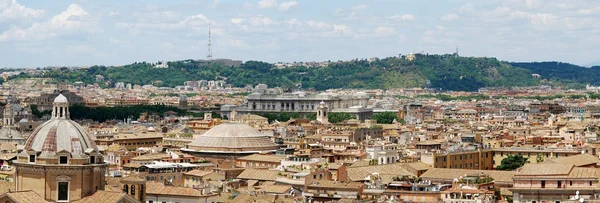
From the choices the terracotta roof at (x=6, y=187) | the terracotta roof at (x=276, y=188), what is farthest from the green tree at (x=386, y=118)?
the terracotta roof at (x=6, y=187)

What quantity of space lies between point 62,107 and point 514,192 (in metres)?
17.0

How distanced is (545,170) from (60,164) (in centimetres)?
1864

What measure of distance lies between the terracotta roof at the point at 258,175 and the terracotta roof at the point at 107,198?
21771 millimetres

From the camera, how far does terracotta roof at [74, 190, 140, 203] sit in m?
34.0

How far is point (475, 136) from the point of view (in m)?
82.9

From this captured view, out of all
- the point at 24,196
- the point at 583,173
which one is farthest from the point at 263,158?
the point at 24,196

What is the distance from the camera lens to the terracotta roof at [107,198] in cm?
3403

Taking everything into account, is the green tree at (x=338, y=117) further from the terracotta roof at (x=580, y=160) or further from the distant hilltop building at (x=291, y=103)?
the terracotta roof at (x=580, y=160)

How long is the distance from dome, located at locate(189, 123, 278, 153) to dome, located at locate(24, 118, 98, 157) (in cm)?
3556

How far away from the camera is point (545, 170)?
150ft

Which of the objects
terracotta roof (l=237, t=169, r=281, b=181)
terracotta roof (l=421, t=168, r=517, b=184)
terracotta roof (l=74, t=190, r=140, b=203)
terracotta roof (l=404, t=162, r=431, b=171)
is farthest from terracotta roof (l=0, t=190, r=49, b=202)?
terracotta roof (l=404, t=162, r=431, b=171)

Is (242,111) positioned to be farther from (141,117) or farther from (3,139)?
(3,139)

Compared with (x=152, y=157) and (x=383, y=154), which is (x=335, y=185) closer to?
(x=383, y=154)

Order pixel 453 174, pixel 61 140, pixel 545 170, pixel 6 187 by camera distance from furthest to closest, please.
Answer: pixel 453 174
pixel 545 170
pixel 6 187
pixel 61 140
